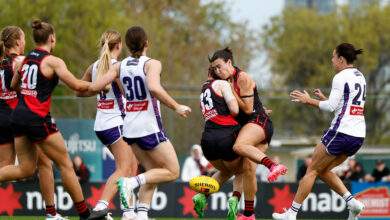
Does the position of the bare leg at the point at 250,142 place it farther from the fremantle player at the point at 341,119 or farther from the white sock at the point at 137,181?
the white sock at the point at 137,181

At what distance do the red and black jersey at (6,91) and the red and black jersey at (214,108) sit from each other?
2.44 meters

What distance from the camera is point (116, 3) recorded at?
36594 mm

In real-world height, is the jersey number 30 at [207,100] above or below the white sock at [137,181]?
above

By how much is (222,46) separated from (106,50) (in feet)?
89.1

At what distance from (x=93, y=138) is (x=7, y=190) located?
289cm

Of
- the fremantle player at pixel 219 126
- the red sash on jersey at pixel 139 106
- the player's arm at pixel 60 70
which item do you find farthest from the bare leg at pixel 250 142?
the player's arm at pixel 60 70

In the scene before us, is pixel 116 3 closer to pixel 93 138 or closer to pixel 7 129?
pixel 93 138

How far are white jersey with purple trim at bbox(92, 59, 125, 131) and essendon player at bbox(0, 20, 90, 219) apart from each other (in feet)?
2.97

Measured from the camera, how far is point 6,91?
874cm

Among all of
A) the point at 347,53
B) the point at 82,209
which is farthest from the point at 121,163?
the point at 347,53

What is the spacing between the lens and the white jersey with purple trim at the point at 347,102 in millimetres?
8766

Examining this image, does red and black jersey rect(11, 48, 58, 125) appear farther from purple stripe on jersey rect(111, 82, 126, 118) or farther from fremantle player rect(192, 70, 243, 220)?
fremantle player rect(192, 70, 243, 220)

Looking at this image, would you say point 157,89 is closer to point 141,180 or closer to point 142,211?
point 141,180

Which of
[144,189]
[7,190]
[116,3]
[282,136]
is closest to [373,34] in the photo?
[116,3]
